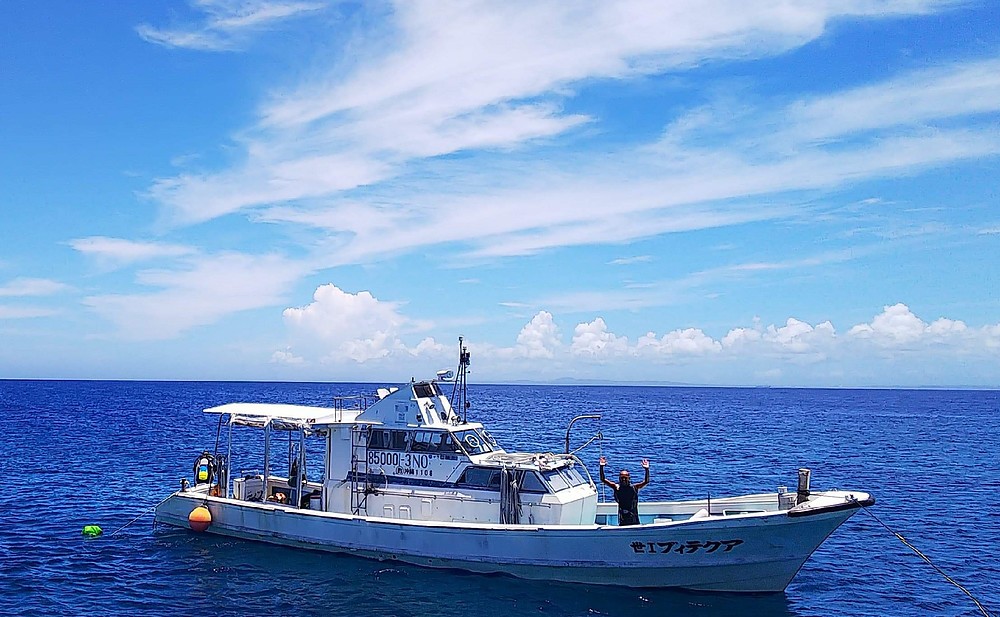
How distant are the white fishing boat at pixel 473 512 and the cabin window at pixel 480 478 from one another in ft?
0.10

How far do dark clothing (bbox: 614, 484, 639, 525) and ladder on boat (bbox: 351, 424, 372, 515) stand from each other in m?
7.17

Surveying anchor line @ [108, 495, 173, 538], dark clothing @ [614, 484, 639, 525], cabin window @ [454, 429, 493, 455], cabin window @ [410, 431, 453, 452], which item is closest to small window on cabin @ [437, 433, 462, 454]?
cabin window @ [410, 431, 453, 452]

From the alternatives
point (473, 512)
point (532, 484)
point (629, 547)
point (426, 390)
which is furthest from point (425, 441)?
point (629, 547)

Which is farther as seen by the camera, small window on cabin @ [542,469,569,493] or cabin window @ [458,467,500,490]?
cabin window @ [458,467,500,490]

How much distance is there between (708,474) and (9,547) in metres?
30.6

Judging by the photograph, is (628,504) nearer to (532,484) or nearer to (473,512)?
(532,484)

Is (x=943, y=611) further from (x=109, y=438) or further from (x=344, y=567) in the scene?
(x=109, y=438)

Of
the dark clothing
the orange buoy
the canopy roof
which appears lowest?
the orange buoy

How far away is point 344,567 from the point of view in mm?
20719

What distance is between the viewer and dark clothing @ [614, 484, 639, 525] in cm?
1917

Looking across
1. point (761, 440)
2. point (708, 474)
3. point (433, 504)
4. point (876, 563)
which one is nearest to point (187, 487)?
point (433, 504)

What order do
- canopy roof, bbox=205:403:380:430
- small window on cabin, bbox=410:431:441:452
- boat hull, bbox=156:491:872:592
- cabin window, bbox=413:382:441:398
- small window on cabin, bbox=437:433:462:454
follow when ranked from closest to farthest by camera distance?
boat hull, bbox=156:491:872:592, small window on cabin, bbox=437:433:462:454, small window on cabin, bbox=410:431:441:452, cabin window, bbox=413:382:441:398, canopy roof, bbox=205:403:380:430

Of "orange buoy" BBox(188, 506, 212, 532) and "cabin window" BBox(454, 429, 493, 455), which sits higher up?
"cabin window" BBox(454, 429, 493, 455)

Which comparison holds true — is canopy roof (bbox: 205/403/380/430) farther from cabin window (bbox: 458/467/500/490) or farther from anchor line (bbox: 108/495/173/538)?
anchor line (bbox: 108/495/173/538)
